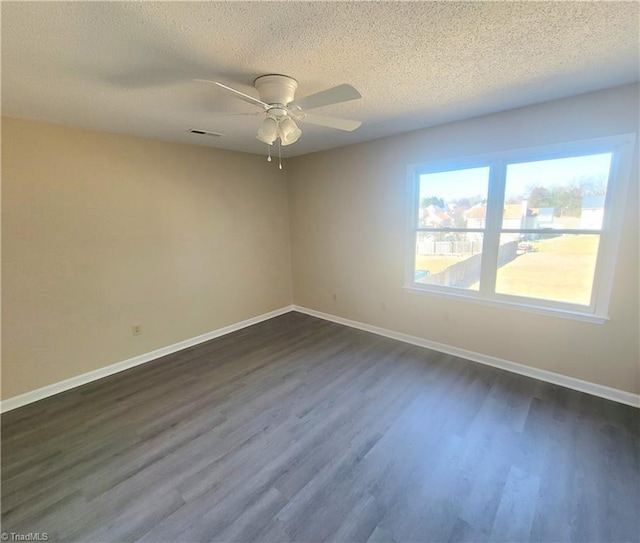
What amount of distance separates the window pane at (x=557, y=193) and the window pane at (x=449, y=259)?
399 millimetres

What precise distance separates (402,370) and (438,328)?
0.75m

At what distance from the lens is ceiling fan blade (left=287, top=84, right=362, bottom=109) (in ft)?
4.92

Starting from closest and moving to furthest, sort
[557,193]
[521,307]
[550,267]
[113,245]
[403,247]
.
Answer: [557,193]
[550,267]
[521,307]
[113,245]
[403,247]

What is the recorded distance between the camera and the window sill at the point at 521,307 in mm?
2477

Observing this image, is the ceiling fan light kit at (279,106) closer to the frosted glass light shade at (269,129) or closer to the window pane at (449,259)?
the frosted glass light shade at (269,129)

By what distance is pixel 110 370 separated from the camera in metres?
3.08

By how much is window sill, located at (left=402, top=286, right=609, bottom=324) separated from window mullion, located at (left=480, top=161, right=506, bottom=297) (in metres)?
0.10

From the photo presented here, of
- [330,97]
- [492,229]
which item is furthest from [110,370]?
[492,229]

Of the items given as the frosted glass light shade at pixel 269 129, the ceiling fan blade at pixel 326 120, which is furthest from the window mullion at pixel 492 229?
the frosted glass light shade at pixel 269 129

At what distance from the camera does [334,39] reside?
4.75 feet

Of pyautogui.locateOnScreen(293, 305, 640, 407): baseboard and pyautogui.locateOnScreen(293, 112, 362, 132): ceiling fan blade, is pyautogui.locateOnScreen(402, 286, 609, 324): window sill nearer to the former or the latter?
pyautogui.locateOnScreen(293, 305, 640, 407): baseboard

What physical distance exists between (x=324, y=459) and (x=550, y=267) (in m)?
2.56

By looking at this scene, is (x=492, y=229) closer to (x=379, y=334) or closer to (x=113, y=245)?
(x=379, y=334)

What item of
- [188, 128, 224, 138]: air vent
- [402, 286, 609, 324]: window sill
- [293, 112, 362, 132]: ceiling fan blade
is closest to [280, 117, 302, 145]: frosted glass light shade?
[293, 112, 362, 132]: ceiling fan blade
